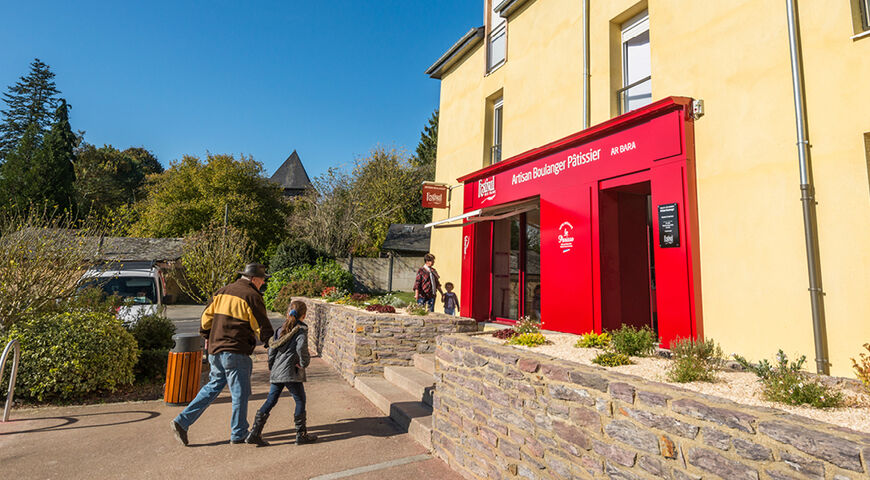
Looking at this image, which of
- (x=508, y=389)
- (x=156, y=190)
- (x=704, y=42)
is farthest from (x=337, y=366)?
(x=156, y=190)

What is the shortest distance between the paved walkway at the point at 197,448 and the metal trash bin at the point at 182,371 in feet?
0.53

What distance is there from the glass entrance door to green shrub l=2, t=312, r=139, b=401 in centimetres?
677

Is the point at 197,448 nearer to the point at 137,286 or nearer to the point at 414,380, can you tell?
the point at 414,380

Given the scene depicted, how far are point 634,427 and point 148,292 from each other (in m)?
10.1

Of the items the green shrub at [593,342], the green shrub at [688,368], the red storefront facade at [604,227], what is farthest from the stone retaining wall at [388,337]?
the green shrub at [688,368]

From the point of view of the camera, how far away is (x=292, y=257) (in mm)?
20797

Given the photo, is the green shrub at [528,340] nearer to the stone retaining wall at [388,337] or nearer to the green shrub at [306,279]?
the stone retaining wall at [388,337]

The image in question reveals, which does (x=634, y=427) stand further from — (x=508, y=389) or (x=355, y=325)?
(x=355, y=325)

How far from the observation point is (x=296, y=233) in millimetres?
31156

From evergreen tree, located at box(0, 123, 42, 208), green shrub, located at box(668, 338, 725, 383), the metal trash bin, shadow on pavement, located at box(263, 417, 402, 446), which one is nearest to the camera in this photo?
green shrub, located at box(668, 338, 725, 383)

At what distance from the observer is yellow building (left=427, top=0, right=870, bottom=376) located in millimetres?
4535

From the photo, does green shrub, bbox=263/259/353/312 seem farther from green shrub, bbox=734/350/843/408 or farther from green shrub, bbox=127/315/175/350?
green shrub, bbox=734/350/843/408

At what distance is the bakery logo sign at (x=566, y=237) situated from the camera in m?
7.44

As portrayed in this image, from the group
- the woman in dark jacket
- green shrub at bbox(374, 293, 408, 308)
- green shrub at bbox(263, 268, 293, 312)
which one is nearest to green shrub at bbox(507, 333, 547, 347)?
the woman in dark jacket
